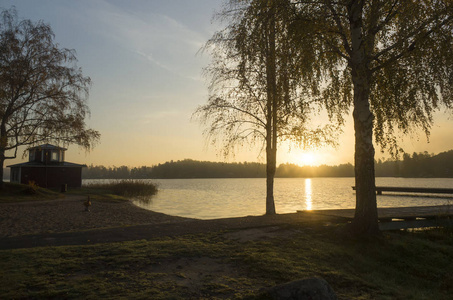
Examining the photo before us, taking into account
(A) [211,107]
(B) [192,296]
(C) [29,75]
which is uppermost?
(C) [29,75]

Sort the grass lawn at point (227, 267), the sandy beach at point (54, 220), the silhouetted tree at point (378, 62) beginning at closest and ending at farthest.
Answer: the grass lawn at point (227, 267) → the silhouetted tree at point (378, 62) → the sandy beach at point (54, 220)

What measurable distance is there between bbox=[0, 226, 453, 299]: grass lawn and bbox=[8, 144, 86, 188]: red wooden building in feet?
129

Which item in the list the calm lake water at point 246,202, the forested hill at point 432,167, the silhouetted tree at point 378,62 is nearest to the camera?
the silhouetted tree at point 378,62

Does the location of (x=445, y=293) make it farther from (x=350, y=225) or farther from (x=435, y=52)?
(x=435, y=52)

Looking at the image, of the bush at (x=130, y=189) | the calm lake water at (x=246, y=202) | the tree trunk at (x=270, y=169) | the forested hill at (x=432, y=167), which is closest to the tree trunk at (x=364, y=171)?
the tree trunk at (x=270, y=169)

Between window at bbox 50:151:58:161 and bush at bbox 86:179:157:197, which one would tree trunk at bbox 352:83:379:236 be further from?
window at bbox 50:151:58:161

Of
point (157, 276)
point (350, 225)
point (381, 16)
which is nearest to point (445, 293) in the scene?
point (350, 225)

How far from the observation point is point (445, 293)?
7164 mm

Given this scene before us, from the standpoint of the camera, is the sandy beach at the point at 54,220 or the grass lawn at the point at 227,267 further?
the sandy beach at the point at 54,220

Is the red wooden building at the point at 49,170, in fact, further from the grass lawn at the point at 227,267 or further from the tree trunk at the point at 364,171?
the tree trunk at the point at 364,171

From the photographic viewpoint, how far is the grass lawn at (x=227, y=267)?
5.50 metres

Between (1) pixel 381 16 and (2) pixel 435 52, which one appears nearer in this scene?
(2) pixel 435 52

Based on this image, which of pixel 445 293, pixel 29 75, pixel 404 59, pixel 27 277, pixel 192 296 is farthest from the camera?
pixel 29 75

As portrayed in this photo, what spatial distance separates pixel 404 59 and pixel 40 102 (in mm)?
29389
